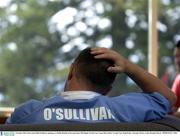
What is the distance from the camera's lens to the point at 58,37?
521 cm

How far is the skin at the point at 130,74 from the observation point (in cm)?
172

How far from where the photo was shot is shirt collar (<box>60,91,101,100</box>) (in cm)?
170

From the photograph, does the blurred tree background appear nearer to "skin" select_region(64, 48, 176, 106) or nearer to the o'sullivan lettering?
"skin" select_region(64, 48, 176, 106)

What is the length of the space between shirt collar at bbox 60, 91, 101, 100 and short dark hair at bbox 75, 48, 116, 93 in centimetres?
5

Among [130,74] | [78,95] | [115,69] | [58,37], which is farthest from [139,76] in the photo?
[58,37]

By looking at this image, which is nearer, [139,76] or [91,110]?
[91,110]

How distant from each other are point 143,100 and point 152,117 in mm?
90

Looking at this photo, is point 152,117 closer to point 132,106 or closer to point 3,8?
point 132,106

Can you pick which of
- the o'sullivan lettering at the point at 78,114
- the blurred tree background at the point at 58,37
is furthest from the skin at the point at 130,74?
the blurred tree background at the point at 58,37

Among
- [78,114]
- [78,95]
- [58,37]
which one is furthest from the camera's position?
[58,37]

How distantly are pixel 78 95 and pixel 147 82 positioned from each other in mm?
256

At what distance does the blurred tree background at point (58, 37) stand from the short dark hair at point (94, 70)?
3305 mm

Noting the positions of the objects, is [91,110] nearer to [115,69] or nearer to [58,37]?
[115,69]

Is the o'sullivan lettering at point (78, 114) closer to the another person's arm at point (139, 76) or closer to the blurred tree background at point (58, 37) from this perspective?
the another person's arm at point (139, 76)
